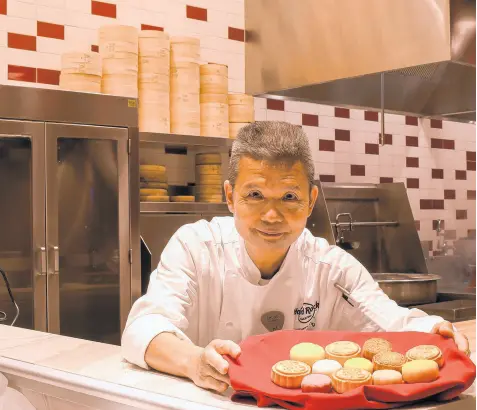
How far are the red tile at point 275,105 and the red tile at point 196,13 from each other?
2.29 ft

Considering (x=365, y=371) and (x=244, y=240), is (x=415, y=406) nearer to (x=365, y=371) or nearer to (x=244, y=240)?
(x=365, y=371)

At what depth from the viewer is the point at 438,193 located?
6039 millimetres

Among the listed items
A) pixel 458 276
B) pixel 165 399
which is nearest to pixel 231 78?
pixel 458 276

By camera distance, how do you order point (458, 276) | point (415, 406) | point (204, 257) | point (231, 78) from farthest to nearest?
point (458, 276), point (231, 78), point (204, 257), point (415, 406)

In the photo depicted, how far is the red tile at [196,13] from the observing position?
15.2 feet

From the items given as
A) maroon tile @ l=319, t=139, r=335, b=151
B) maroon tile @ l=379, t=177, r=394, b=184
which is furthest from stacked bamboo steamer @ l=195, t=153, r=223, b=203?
maroon tile @ l=379, t=177, r=394, b=184

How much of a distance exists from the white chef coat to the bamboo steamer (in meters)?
1.82

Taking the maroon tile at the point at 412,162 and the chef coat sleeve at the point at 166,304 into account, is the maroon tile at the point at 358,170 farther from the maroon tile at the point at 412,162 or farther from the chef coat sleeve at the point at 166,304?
the chef coat sleeve at the point at 166,304

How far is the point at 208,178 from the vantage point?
419cm

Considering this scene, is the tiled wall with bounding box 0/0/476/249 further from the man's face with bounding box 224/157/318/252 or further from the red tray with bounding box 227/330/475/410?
the red tray with bounding box 227/330/475/410

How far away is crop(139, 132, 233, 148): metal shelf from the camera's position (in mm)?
3805

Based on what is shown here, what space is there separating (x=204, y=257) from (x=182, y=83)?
2.14 m

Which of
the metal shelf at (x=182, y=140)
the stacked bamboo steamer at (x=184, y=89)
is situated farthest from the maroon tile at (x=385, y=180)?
the stacked bamboo steamer at (x=184, y=89)

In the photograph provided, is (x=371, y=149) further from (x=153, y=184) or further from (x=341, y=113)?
(x=153, y=184)
